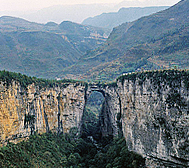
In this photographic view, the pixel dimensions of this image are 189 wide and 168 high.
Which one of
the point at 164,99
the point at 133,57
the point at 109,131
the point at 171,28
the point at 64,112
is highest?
the point at 171,28

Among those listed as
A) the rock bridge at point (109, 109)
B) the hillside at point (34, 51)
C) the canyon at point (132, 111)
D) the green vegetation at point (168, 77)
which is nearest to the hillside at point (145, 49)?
the hillside at point (34, 51)

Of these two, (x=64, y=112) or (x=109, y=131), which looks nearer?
(x=64, y=112)

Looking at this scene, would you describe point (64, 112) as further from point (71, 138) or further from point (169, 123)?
point (169, 123)

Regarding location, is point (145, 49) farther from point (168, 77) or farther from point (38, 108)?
point (168, 77)

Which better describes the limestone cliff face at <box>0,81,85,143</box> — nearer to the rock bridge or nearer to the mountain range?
the rock bridge

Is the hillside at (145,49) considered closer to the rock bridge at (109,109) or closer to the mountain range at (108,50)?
the mountain range at (108,50)

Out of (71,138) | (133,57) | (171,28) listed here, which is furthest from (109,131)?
(171,28)

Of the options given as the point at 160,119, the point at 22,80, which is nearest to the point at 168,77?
the point at 160,119
